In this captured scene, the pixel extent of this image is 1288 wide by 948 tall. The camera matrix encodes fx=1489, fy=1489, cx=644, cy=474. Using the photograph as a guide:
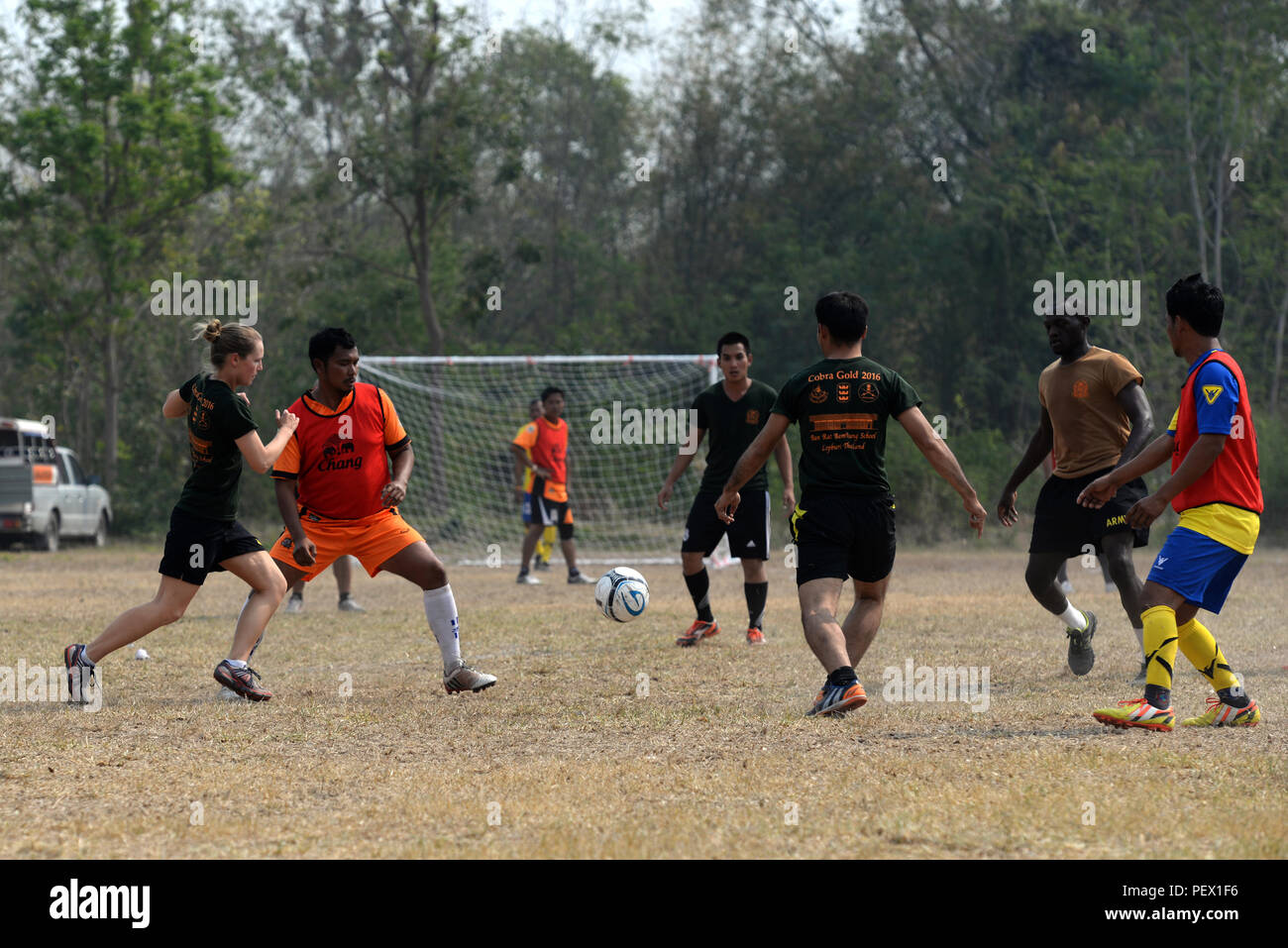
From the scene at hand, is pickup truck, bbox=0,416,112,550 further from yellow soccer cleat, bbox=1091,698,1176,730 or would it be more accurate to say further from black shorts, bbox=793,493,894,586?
yellow soccer cleat, bbox=1091,698,1176,730

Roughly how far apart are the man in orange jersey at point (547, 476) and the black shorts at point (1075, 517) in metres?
8.98

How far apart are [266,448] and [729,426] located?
13.1 feet

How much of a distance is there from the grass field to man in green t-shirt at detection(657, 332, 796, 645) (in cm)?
35

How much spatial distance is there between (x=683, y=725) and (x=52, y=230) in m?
24.1

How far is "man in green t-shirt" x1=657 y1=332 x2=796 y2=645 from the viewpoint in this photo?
10297 mm

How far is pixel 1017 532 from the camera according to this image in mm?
23828

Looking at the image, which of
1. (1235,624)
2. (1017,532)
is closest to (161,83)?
(1017,532)

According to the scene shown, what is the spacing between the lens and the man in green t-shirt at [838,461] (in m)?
6.80

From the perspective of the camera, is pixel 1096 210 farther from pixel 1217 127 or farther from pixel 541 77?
pixel 541 77

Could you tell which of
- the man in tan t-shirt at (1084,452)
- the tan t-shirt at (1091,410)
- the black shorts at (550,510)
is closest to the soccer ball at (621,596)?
the man in tan t-shirt at (1084,452)

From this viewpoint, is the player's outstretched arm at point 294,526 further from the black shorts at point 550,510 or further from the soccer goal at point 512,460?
the soccer goal at point 512,460

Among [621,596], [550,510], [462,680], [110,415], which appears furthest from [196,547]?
[110,415]

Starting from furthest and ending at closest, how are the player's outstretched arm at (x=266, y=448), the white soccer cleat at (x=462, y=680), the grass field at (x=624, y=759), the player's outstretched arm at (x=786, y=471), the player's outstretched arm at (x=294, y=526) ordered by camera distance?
the player's outstretched arm at (x=786, y=471) < the white soccer cleat at (x=462, y=680) < the player's outstretched arm at (x=294, y=526) < the player's outstretched arm at (x=266, y=448) < the grass field at (x=624, y=759)

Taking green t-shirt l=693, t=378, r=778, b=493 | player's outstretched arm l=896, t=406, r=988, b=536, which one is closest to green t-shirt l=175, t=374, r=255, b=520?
player's outstretched arm l=896, t=406, r=988, b=536
